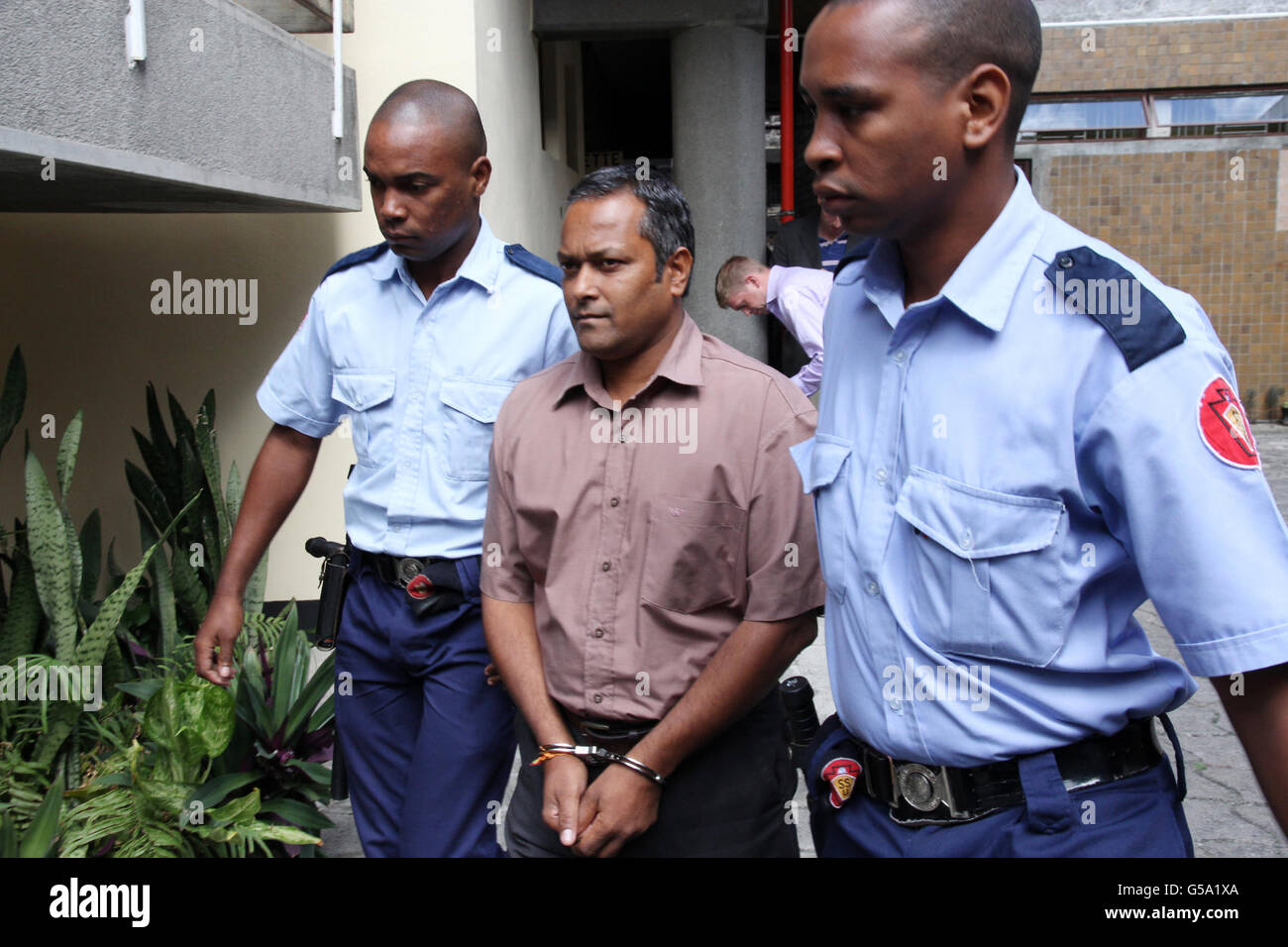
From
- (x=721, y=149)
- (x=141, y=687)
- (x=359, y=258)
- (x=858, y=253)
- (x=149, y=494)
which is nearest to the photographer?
(x=858, y=253)

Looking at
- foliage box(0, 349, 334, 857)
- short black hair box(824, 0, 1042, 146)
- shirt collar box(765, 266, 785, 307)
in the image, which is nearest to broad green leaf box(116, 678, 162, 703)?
foliage box(0, 349, 334, 857)

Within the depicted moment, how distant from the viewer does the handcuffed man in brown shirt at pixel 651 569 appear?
1773 mm

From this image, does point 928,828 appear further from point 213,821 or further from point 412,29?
point 412,29

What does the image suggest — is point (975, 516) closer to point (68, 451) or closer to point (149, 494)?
point (68, 451)

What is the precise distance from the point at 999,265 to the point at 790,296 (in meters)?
3.44

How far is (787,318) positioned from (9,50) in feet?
10.1

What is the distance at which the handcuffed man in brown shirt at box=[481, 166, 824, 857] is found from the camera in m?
1.77

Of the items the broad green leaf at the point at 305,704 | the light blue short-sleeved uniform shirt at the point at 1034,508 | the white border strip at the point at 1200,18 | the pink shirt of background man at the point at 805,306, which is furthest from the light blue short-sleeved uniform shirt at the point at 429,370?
the white border strip at the point at 1200,18

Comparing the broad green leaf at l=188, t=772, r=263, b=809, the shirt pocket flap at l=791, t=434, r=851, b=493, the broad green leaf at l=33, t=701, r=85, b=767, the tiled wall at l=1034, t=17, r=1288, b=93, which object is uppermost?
the tiled wall at l=1034, t=17, r=1288, b=93

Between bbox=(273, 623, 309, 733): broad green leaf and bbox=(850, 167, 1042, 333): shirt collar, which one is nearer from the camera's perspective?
bbox=(850, 167, 1042, 333): shirt collar

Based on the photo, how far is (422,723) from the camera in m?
2.36

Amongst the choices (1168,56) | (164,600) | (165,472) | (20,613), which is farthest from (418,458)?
(1168,56)

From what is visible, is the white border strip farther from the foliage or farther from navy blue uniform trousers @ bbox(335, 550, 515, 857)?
navy blue uniform trousers @ bbox(335, 550, 515, 857)

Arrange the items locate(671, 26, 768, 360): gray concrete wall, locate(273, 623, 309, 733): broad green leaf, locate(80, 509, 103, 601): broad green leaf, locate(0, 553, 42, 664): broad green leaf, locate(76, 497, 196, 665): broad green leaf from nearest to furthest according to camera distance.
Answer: locate(76, 497, 196, 665): broad green leaf, locate(0, 553, 42, 664): broad green leaf, locate(273, 623, 309, 733): broad green leaf, locate(80, 509, 103, 601): broad green leaf, locate(671, 26, 768, 360): gray concrete wall
